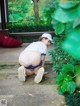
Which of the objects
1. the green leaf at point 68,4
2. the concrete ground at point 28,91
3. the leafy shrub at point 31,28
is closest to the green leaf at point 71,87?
the concrete ground at point 28,91

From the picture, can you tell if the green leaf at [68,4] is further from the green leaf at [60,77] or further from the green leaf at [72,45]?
the green leaf at [60,77]

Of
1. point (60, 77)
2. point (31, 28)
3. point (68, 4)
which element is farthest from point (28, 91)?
point (31, 28)

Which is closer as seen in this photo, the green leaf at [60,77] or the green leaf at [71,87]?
the green leaf at [60,77]

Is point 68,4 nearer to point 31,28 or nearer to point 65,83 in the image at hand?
point 65,83

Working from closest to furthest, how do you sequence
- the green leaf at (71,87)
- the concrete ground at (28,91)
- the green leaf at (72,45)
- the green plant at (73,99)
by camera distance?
the green leaf at (72,45)
the green leaf at (71,87)
the green plant at (73,99)
the concrete ground at (28,91)

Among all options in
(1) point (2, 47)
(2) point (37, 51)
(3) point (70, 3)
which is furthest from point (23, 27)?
(3) point (70, 3)

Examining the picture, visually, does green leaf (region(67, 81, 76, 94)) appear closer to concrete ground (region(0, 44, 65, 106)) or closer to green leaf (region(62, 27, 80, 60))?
concrete ground (region(0, 44, 65, 106))

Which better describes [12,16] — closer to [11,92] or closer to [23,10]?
[23,10]

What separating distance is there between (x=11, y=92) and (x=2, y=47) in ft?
13.4

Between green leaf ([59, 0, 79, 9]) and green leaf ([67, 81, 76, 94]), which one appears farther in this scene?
green leaf ([67, 81, 76, 94])

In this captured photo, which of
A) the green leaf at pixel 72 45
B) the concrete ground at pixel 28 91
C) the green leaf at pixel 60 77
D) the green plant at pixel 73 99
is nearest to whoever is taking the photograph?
the green leaf at pixel 72 45

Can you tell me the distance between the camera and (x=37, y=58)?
4664mm

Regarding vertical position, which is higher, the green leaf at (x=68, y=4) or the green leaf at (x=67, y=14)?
the green leaf at (x=68, y=4)

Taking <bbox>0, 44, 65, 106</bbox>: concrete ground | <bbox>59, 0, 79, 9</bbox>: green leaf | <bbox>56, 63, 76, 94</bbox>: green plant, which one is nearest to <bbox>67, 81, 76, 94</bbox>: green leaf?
<bbox>56, 63, 76, 94</bbox>: green plant
